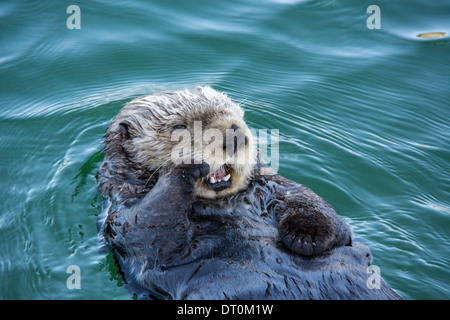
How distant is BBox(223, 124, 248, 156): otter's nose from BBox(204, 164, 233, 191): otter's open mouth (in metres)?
0.33

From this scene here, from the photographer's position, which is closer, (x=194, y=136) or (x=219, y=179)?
(x=194, y=136)

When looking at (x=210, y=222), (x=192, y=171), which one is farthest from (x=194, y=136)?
(x=210, y=222)

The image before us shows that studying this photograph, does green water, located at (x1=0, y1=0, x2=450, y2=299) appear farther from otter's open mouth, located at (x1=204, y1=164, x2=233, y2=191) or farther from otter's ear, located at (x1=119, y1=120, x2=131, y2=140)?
otter's open mouth, located at (x1=204, y1=164, x2=233, y2=191)

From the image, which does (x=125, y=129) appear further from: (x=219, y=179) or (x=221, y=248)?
(x=221, y=248)

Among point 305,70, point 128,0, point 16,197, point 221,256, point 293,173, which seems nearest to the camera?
point 221,256

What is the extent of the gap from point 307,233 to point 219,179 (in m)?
0.78

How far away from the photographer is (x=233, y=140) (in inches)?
134

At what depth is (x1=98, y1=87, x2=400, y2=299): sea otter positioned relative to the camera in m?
3.29

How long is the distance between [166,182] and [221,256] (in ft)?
2.15

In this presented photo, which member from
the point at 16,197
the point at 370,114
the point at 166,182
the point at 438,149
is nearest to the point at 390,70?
the point at 370,114

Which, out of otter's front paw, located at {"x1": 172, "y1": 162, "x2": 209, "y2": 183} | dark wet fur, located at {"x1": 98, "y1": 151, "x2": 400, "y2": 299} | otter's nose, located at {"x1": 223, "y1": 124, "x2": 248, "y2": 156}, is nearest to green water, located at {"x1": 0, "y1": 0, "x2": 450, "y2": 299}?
dark wet fur, located at {"x1": 98, "y1": 151, "x2": 400, "y2": 299}

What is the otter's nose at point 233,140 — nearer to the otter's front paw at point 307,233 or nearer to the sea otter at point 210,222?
the sea otter at point 210,222
